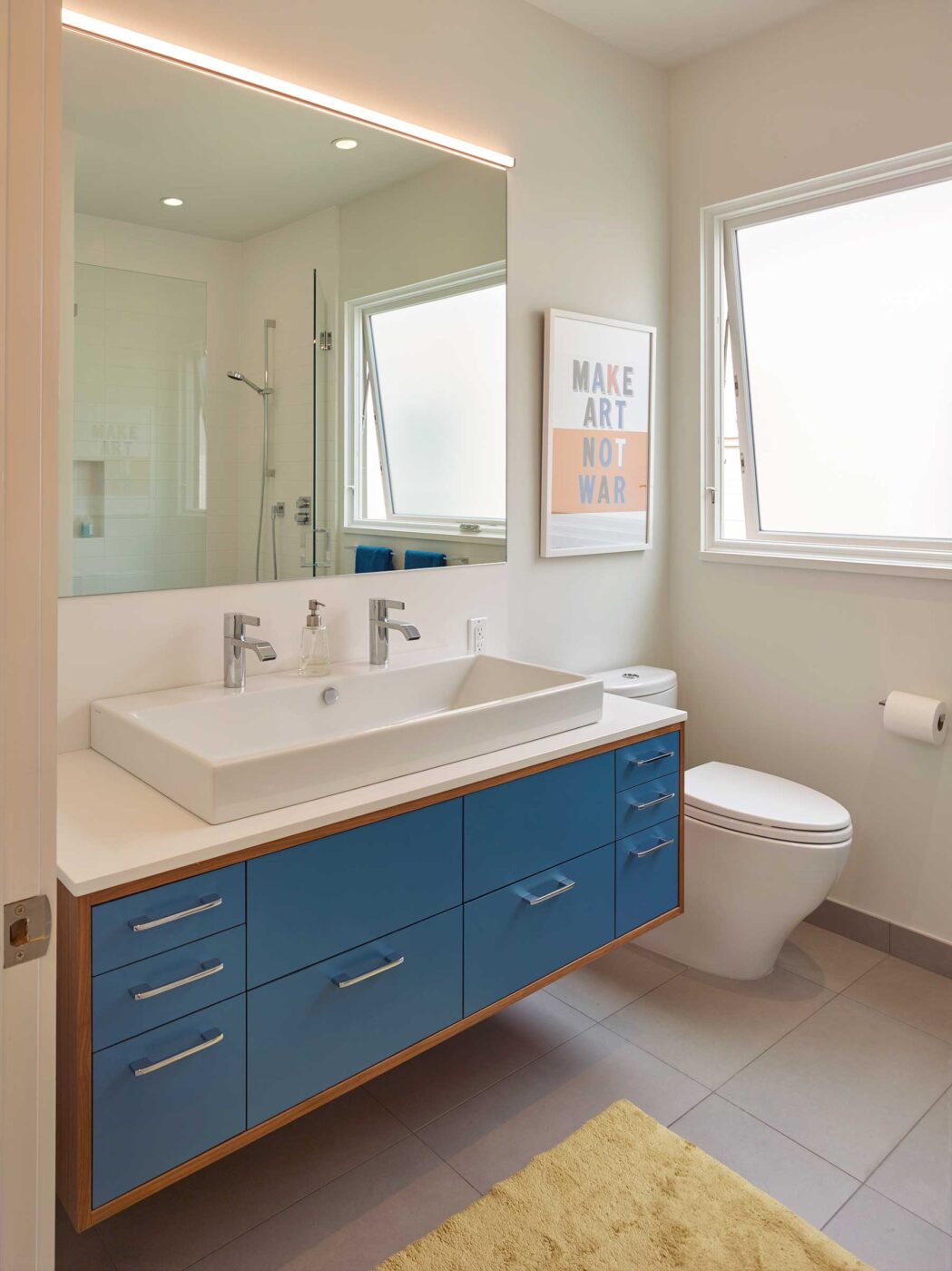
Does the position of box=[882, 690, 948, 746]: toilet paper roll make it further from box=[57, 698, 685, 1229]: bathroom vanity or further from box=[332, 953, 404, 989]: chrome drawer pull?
box=[332, 953, 404, 989]: chrome drawer pull

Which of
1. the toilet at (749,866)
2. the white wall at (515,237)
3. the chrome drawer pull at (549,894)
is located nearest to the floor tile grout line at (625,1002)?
the toilet at (749,866)

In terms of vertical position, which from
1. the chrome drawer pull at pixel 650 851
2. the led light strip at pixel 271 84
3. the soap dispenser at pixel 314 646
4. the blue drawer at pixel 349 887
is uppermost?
the led light strip at pixel 271 84

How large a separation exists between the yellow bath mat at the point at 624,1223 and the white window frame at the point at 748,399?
1.61 metres

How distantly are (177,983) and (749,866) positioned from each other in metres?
1.54

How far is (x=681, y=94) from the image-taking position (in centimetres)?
293

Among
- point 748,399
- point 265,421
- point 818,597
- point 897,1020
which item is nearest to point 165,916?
point 265,421

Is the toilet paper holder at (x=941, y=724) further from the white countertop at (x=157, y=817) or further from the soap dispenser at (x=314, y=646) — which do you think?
the soap dispenser at (x=314, y=646)

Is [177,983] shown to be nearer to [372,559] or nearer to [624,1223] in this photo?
[624,1223]

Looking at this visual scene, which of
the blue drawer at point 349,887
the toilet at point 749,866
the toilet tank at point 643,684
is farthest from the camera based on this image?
the toilet tank at point 643,684

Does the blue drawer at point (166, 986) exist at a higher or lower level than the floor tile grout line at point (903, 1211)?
higher

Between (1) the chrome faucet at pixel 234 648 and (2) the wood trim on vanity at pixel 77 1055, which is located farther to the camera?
(1) the chrome faucet at pixel 234 648

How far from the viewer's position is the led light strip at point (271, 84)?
5.77 ft

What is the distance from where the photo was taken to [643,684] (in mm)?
2799

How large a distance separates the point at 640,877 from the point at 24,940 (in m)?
1.52
